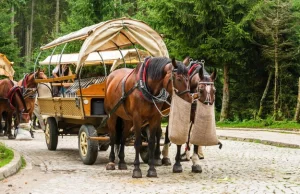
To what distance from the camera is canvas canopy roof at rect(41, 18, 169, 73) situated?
11.4 meters

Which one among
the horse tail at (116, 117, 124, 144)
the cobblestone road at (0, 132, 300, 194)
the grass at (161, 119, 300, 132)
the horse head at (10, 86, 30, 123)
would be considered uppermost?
the horse head at (10, 86, 30, 123)

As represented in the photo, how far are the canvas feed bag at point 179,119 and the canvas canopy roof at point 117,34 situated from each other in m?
2.83

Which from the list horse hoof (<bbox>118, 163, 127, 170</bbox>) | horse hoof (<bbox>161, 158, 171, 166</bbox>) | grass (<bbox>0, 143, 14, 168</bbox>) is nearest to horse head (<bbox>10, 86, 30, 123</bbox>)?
grass (<bbox>0, 143, 14, 168</bbox>)

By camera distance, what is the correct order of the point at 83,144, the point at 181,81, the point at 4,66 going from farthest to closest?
the point at 4,66 < the point at 83,144 < the point at 181,81

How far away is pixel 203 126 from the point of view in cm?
970

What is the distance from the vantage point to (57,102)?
13.4 m

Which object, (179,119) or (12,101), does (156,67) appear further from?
(12,101)

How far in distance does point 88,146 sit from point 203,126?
2.93 meters

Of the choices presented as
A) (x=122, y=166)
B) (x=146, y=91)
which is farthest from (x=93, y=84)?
(x=146, y=91)

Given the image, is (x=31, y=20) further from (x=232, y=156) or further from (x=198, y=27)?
(x=232, y=156)

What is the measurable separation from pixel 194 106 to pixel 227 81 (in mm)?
18621

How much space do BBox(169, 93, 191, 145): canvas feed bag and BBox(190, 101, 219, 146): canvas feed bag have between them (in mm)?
376

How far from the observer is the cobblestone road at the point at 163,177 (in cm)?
838

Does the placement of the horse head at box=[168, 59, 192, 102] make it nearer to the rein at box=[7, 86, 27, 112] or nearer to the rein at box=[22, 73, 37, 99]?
the rein at box=[22, 73, 37, 99]
